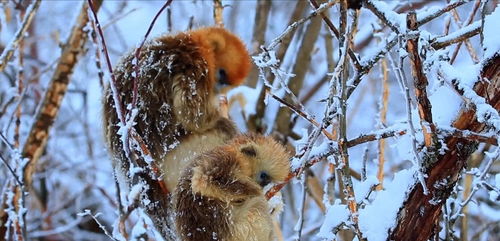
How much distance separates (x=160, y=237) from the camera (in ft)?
5.57

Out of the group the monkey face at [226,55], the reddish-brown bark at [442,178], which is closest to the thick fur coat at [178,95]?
the monkey face at [226,55]

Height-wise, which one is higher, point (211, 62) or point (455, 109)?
point (211, 62)

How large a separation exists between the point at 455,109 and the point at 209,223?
1.71 feet

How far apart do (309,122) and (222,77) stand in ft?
2.57

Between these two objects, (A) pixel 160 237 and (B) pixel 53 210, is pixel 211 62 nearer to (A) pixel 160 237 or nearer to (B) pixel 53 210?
(A) pixel 160 237

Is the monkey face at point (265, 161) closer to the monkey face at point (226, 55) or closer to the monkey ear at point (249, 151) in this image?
the monkey ear at point (249, 151)

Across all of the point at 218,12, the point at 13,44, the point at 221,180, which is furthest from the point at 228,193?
the point at 218,12

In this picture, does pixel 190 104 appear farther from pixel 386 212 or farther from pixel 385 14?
pixel 385 14

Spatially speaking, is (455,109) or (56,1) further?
(56,1)

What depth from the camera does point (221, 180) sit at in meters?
1.46

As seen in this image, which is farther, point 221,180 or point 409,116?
point 221,180

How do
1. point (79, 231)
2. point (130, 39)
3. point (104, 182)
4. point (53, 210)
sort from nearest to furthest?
point (53, 210) → point (79, 231) → point (104, 182) → point (130, 39)

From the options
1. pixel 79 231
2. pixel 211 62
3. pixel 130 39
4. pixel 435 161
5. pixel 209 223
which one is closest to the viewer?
pixel 435 161

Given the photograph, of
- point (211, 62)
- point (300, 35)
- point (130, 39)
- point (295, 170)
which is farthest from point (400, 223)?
point (130, 39)
